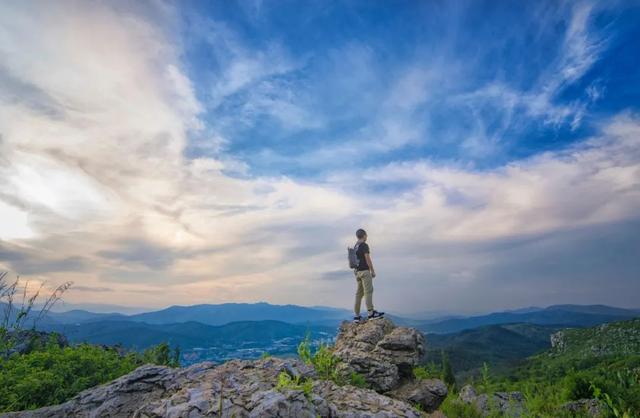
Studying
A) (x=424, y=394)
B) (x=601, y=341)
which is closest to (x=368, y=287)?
(x=424, y=394)

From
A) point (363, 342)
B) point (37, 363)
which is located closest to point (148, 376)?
point (37, 363)

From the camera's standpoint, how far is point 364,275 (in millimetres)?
14812

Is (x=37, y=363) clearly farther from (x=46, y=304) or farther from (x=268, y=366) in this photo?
(x=268, y=366)

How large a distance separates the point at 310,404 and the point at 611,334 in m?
184

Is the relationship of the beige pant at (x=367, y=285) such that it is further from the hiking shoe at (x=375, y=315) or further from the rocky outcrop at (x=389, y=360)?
the rocky outcrop at (x=389, y=360)

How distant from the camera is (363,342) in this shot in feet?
43.1

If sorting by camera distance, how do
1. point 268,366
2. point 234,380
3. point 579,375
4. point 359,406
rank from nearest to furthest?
point 359,406
point 234,380
point 268,366
point 579,375

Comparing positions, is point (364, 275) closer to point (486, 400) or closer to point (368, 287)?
point (368, 287)

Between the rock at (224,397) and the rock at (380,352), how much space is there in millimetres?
2668

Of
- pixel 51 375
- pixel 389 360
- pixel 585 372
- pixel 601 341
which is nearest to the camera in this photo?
pixel 51 375

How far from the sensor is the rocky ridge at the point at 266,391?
6.31 m

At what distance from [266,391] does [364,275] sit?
8.65 metres

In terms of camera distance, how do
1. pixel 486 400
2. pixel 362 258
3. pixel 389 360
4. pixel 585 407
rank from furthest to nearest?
pixel 362 258
pixel 389 360
pixel 486 400
pixel 585 407

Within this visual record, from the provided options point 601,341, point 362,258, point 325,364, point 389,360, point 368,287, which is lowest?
point 601,341
